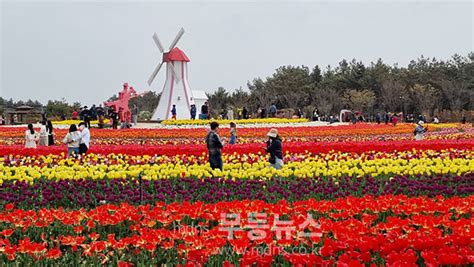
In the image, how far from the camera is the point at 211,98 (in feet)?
257

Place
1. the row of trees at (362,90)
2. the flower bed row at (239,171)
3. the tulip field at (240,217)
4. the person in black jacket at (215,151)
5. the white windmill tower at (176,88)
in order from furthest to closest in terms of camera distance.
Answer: the row of trees at (362,90), the white windmill tower at (176,88), the person in black jacket at (215,151), the flower bed row at (239,171), the tulip field at (240,217)

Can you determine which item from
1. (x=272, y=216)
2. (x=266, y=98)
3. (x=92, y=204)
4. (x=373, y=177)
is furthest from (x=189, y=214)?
(x=266, y=98)

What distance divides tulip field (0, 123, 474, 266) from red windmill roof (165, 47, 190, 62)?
33.5 m

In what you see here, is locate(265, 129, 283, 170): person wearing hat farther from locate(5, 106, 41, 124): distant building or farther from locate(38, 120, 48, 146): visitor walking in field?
locate(5, 106, 41, 124): distant building

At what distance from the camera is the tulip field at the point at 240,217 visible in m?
4.38

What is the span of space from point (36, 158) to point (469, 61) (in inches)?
2841

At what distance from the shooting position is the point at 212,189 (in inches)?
345

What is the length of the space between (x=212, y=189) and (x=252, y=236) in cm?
390

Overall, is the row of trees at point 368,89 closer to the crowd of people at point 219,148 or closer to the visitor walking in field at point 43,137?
the visitor walking in field at point 43,137

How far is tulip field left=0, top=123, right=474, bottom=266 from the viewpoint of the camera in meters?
4.38

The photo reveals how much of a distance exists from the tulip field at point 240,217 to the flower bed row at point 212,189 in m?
0.02

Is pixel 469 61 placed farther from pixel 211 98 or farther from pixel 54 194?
pixel 54 194

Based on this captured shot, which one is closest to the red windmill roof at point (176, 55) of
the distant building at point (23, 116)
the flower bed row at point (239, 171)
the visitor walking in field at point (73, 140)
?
→ the distant building at point (23, 116)

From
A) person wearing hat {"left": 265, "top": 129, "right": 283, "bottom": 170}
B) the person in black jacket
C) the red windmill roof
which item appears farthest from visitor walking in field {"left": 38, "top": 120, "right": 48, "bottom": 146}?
the red windmill roof
